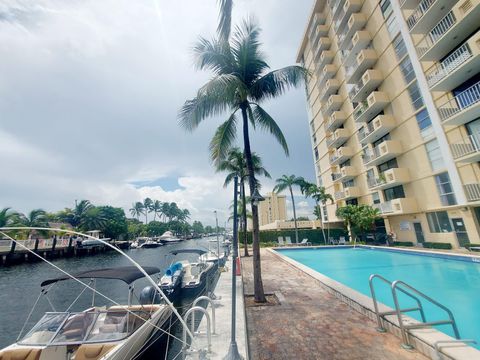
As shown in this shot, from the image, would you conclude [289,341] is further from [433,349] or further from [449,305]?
[449,305]

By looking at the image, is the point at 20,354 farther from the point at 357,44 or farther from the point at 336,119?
the point at 336,119

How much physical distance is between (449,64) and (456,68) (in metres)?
1.33

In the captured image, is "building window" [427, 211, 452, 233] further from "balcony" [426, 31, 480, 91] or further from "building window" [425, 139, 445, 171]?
"balcony" [426, 31, 480, 91]

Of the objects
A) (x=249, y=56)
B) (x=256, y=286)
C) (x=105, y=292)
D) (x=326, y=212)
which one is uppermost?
(x=249, y=56)

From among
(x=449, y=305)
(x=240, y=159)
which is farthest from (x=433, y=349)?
(x=240, y=159)

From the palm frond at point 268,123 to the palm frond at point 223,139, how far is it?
3.18 ft

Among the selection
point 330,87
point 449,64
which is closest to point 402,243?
point 449,64

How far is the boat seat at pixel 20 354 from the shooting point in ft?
16.4

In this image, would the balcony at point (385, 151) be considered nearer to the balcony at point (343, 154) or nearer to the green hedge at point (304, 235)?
the balcony at point (343, 154)

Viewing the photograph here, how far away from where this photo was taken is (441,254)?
49.9 ft

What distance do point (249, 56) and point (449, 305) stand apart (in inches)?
479

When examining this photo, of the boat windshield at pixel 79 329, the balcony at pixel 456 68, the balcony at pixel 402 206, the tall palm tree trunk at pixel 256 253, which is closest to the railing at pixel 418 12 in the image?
the balcony at pixel 456 68

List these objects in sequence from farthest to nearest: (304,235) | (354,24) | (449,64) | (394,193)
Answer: (304,235) < (354,24) < (394,193) < (449,64)

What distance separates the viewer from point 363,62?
1021 inches
